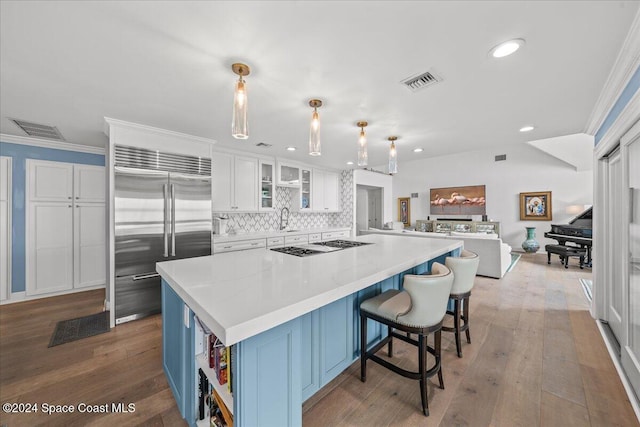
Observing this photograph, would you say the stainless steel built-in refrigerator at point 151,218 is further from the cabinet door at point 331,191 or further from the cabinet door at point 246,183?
the cabinet door at point 331,191

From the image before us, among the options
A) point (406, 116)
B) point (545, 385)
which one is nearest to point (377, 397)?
point (545, 385)

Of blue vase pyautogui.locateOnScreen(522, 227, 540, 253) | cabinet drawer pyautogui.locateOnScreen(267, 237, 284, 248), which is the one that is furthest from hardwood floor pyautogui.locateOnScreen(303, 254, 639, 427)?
blue vase pyautogui.locateOnScreen(522, 227, 540, 253)

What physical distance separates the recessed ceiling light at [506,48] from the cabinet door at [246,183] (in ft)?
11.8

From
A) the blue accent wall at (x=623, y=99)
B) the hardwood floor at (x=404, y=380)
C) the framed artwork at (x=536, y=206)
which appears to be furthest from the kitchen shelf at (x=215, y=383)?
the framed artwork at (x=536, y=206)

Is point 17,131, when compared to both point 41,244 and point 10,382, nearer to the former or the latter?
point 41,244

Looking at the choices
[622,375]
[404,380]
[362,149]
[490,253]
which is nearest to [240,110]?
[362,149]

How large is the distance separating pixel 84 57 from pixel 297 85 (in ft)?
4.71

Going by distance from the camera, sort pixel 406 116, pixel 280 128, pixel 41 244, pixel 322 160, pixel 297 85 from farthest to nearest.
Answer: pixel 322 160 → pixel 41 244 → pixel 280 128 → pixel 406 116 → pixel 297 85

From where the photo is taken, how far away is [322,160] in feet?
16.8

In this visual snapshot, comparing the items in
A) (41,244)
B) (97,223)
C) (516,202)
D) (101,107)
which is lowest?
(41,244)

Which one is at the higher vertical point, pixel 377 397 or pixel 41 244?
pixel 41 244

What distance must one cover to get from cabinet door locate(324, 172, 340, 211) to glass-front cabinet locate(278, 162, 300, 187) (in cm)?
91

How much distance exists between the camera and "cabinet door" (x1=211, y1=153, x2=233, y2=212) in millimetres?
3938

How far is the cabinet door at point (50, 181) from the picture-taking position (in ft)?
11.6
